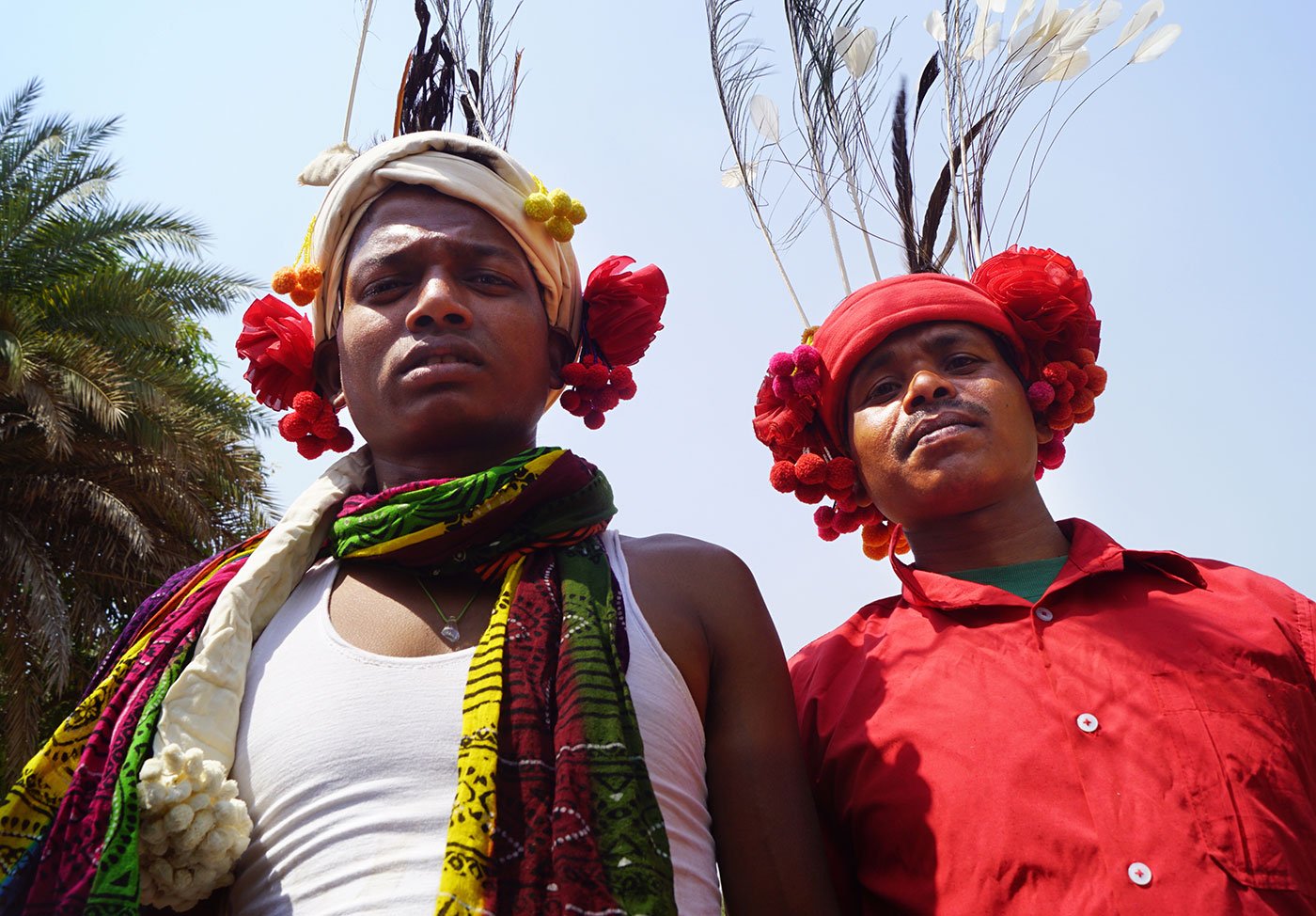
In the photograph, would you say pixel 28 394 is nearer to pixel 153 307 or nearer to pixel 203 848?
pixel 153 307

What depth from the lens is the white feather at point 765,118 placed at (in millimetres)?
5184

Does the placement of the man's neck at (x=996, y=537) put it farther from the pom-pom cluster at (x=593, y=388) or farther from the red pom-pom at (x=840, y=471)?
the pom-pom cluster at (x=593, y=388)

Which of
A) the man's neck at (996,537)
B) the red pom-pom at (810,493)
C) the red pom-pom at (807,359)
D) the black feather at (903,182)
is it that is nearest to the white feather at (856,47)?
the black feather at (903,182)

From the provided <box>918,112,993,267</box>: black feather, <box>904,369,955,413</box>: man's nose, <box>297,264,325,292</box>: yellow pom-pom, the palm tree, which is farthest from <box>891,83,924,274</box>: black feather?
the palm tree

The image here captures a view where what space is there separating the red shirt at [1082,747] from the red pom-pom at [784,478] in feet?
2.76

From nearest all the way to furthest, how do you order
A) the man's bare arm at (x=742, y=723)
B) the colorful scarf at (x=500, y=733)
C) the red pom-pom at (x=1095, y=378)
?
the colorful scarf at (x=500, y=733)
the man's bare arm at (x=742, y=723)
the red pom-pom at (x=1095, y=378)

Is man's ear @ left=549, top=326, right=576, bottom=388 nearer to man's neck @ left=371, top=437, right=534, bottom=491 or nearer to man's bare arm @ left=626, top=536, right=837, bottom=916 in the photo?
man's neck @ left=371, top=437, right=534, bottom=491

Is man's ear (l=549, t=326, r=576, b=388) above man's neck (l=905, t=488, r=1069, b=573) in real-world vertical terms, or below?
above

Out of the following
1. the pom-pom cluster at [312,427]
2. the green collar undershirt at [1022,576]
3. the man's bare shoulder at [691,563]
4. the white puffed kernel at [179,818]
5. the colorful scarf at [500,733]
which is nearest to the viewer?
the colorful scarf at [500,733]

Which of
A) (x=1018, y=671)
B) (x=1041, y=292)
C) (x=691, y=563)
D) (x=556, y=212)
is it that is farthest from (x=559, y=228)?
(x=1018, y=671)

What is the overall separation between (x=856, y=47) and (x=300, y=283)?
7.90 ft

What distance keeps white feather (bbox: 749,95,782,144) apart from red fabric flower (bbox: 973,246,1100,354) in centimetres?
123

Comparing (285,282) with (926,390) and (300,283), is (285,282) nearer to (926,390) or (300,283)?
(300,283)

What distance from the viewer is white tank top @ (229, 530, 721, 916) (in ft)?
8.03
